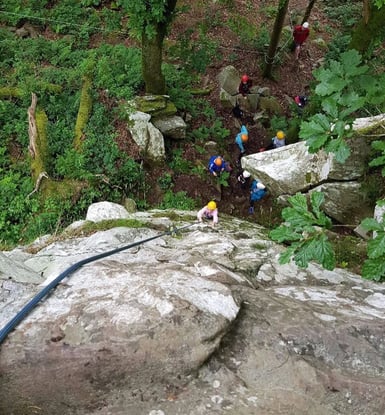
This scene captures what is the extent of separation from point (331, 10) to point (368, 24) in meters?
10.7

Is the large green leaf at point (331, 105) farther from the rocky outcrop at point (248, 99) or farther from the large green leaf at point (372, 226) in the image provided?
the rocky outcrop at point (248, 99)

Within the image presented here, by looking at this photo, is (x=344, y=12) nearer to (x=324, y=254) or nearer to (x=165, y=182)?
(x=165, y=182)

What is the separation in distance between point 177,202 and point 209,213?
2.49 m

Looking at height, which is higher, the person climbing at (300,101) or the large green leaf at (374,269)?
the large green leaf at (374,269)

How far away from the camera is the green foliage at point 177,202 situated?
32.1ft

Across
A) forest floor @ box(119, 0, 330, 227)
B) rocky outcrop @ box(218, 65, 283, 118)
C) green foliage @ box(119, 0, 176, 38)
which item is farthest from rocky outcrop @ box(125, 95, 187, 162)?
rocky outcrop @ box(218, 65, 283, 118)

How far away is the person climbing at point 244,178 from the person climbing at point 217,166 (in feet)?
1.34

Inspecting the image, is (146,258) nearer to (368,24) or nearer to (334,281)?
(334,281)

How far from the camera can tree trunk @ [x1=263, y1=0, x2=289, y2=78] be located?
456 inches

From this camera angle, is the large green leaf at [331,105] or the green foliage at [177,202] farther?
the green foliage at [177,202]

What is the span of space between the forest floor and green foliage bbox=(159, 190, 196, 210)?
27 centimetres

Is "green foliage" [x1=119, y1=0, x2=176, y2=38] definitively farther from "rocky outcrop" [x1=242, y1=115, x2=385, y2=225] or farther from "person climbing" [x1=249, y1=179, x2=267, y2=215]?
"person climbing" [x1=249, y1=179, x2=267, y2=215]

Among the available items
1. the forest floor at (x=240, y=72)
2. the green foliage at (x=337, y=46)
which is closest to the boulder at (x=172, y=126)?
the forest floor at (x=240, y=72)

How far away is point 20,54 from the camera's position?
1227 centimetres
